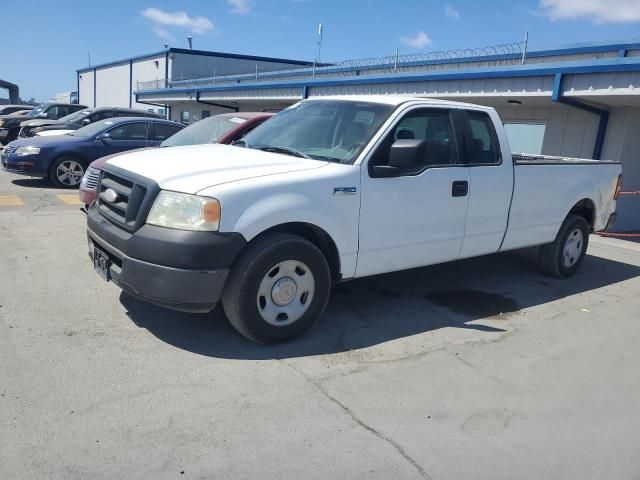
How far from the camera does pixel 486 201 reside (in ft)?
17.5

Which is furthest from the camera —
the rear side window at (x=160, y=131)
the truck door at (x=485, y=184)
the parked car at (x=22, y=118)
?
the parked car at (x=22, y=118)

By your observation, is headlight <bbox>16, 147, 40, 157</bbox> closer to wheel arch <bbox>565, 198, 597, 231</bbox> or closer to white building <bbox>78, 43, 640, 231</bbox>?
white building <bbox>78, 43, 640, 231</bbox>

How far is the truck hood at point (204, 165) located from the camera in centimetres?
383

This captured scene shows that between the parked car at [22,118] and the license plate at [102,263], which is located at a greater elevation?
the parked car at [22,118]

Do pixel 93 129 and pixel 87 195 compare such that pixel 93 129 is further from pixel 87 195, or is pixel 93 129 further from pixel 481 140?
pixel 481 140

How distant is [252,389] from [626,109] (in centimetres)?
1018

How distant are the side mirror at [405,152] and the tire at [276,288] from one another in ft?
3.17

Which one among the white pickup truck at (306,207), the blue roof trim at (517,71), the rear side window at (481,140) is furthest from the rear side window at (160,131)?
the rear side window at (481,140)

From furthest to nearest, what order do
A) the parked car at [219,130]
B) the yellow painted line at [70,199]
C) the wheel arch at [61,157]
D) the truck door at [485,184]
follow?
the wheel arch at [61,157], the yellow painted line at [70,199], the parked car at [219,130], the truck door at [485,184]

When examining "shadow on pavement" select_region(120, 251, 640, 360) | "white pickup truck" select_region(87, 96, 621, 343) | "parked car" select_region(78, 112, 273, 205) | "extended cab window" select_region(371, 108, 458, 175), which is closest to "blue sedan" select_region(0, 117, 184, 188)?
"parked car" select_region(78, 112, 273, 205)

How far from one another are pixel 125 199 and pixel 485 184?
3.27 metres

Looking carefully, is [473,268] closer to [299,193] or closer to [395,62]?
[299,193]

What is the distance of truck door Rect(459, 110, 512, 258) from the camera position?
523 centimetres

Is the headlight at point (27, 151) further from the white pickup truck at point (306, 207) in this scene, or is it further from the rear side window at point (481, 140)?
the rear side window at point (481, 140)
